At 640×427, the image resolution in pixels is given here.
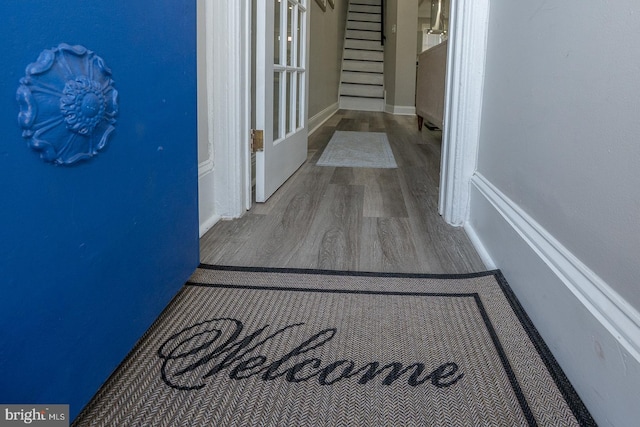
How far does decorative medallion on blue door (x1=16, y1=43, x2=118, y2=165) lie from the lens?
588 millimetres

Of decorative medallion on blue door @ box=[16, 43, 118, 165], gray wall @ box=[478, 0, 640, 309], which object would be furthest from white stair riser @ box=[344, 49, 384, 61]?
decorative medallion on blue door @ box=[16, 43, 118, 165]

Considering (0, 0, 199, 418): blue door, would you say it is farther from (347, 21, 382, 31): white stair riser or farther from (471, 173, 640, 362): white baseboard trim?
(347, 21, 382, 31): white stair riser

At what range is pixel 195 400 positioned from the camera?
0.81m

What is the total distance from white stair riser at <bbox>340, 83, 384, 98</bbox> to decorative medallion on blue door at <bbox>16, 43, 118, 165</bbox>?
7568 millimetres

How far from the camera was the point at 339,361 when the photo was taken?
937 millimetres

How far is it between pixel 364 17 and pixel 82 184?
9677 millimetres

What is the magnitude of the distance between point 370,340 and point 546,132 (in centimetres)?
52

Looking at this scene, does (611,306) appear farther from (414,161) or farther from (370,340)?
(414,161)

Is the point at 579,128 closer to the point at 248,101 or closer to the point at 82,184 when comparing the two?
the point at 82,184

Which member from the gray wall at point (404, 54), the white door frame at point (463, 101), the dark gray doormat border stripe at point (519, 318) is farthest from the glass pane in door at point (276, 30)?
the gray wall at point (404, 54)

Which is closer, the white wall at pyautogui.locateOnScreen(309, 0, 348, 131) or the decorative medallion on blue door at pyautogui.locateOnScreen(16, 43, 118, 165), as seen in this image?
the decorative medallion on blue door at pyautogui.locateOnScreen(16, 43, 118, 165)

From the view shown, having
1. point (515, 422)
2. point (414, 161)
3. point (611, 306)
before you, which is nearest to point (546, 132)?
point (611, 306)

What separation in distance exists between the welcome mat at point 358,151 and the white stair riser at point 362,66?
13.8 ft

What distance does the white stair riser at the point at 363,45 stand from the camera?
9094 mm
